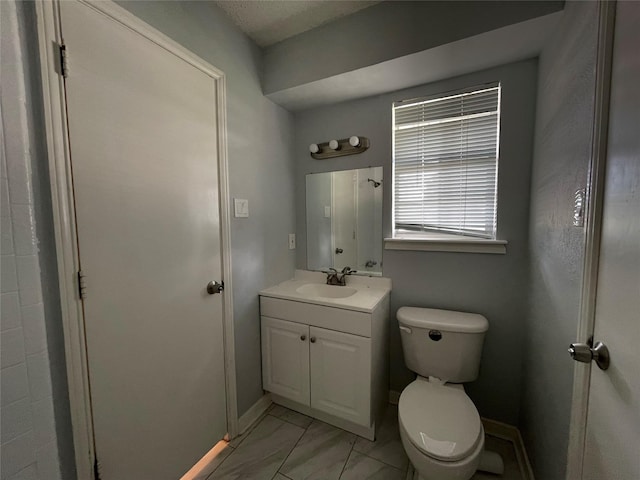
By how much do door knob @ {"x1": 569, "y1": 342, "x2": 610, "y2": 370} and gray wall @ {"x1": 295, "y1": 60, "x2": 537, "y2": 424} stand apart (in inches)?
34.0

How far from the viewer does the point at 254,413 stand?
5.62 feet

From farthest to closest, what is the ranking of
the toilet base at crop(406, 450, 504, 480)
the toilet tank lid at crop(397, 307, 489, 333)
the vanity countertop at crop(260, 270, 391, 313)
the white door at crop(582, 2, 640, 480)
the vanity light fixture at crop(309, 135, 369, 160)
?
the vanity light fixture at crop(309, 135, 369, 160) → the vanity countertop at crop(260, 270, 391, 313) → the toilet tank lid at crop(397, 307, 489, 333) → the toilet base at crop(406, 450, 504, 480) → the white door at crop(582, 2, 640, 480)

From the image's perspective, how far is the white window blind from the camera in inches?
A: 60.5

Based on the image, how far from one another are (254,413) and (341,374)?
0.70 m

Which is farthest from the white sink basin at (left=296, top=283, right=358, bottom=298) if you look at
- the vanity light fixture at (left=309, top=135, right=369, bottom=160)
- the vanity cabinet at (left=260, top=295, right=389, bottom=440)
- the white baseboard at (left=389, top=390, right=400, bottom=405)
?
the vanity light fixture at (left=309, top=135, right=369, bottom=160)

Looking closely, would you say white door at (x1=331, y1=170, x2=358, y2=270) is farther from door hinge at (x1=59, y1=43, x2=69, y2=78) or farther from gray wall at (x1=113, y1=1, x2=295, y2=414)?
door hinge at (x1=59, y1=43, x2=69, y2=78)

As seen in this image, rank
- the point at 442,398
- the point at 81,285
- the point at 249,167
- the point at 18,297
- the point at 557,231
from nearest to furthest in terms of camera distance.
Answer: the point at 18,297, the point at 81,285, the point at 557,231, the point at 442,398, the point at 249,167

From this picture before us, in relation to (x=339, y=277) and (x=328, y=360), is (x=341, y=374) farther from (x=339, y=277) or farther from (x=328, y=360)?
(x=339, y=277)

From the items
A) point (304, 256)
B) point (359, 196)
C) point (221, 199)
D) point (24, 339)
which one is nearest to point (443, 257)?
point (359, 196)

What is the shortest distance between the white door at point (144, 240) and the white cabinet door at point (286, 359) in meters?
0.39

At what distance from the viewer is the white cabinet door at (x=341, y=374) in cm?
146

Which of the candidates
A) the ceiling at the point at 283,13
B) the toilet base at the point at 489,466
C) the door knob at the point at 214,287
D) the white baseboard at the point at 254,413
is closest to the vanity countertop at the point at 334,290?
the door knob at the point at 214,287

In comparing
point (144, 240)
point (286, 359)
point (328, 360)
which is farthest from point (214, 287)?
point (328, 360)

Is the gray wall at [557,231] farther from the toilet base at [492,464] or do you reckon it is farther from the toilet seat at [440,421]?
the toilet seat at [440,421]
